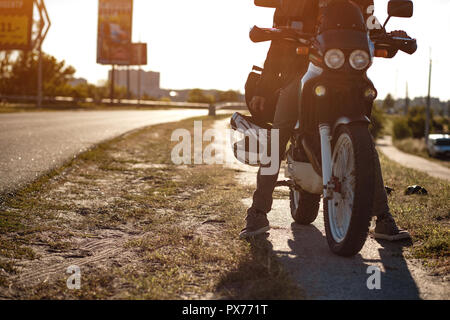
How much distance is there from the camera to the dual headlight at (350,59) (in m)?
2.88

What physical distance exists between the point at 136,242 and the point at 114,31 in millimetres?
56522

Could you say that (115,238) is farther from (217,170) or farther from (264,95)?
(217,170)

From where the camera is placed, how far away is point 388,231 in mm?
3336

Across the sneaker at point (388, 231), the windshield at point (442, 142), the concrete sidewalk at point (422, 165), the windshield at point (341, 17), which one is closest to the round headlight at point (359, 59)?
the windshield at point (341, 17)

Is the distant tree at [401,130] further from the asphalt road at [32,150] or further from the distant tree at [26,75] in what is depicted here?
the asphalt road at [32,150]

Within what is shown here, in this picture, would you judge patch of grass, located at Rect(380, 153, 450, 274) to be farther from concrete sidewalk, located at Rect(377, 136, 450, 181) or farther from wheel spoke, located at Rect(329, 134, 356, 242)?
concrete sidewalk, located at Rect(377, 136, 450, 181)

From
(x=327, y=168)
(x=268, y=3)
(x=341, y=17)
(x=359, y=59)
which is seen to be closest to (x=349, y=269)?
(x=327, y=168)

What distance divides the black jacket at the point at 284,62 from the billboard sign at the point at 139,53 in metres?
59.3

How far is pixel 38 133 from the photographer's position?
11.2m

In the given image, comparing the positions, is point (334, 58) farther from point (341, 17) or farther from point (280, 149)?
point (280, 149)

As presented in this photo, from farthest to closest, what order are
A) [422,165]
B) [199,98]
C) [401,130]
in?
[199,98], [401,130], [422,165]

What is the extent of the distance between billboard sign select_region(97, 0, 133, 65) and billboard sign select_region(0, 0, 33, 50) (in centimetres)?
1897

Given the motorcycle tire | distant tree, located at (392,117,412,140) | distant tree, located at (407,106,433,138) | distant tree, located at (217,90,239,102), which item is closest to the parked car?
distant tree, located at (392,117,412,140)
